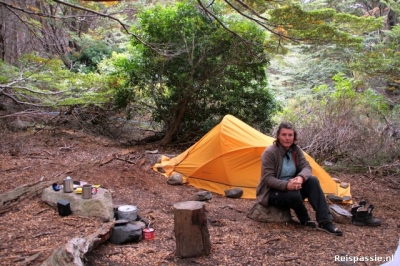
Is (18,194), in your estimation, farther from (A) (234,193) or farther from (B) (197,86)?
(B) (197,86)

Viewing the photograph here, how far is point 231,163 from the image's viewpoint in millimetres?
5453

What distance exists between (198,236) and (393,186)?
4.50 m

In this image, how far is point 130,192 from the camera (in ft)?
15.7

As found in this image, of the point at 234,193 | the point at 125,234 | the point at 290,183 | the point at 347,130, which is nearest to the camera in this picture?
the point at 125,234

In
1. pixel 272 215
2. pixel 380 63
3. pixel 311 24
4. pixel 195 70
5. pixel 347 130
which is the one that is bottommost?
pixel 272 215

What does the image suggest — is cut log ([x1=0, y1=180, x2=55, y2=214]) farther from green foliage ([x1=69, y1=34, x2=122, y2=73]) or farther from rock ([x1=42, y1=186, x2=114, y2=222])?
green foliage ([x1=69, y1=34, x2=122, y2=73])

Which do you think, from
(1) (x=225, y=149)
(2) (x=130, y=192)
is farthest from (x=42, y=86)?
(1) (x=225, y=149)

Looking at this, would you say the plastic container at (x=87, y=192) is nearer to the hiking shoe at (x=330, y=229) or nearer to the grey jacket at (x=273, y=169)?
the grey jacket at (x=273, y=169)

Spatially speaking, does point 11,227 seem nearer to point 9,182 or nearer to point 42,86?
point 9,182

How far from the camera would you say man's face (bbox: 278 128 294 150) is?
384 cm

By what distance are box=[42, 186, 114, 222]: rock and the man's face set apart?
1962 millimetres

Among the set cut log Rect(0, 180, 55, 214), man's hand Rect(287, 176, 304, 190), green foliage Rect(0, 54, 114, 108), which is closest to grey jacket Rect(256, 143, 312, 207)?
man's hand Rect(287, 176, 304, 190)

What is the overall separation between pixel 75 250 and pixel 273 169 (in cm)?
218

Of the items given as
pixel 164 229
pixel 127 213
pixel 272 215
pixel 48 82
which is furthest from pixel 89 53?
pixel 272 215
